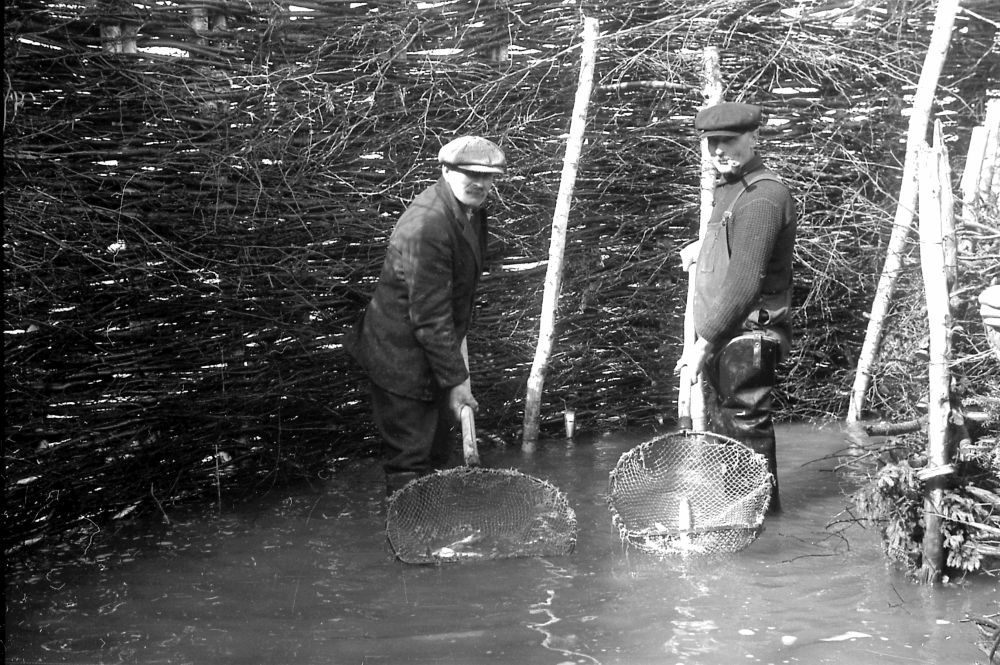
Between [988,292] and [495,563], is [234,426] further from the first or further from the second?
[988,292]

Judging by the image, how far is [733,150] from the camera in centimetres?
560

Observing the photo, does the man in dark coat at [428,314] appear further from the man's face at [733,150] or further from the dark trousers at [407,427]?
the man's face at [733,150]

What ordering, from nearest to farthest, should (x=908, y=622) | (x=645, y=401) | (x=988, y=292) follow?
(x=988, y=292) < (x=908, y=622) < (x=645, y=401)

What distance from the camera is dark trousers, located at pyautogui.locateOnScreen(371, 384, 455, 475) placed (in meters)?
5.56

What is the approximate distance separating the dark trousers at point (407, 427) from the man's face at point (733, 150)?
1866 millimetres

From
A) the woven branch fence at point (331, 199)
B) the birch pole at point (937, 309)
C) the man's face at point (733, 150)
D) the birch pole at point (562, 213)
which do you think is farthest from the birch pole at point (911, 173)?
the birch pole at point (937, 309)

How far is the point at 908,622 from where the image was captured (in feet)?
14.5

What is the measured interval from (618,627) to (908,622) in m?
1.17

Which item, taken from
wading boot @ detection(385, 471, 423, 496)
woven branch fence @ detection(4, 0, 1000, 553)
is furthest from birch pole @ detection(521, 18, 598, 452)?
wading boot @ detection(385, 471, 423, 496)

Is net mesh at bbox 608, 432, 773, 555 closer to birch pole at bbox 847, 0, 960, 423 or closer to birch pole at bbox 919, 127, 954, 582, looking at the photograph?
birch pole at bbox 919, 127, 954, 582

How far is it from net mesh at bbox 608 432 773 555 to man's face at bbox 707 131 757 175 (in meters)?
1.40

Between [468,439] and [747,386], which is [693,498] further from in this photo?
[468,439]

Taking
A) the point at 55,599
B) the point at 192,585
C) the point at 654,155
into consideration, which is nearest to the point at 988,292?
the point at 192,585

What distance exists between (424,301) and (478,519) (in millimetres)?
1083
